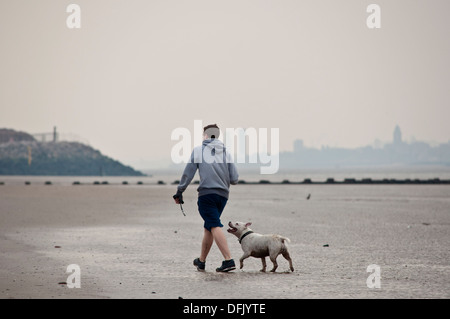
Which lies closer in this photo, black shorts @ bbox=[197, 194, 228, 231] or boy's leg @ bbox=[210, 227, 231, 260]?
boy's leg @ bbox=[210, 227, 231, 260]

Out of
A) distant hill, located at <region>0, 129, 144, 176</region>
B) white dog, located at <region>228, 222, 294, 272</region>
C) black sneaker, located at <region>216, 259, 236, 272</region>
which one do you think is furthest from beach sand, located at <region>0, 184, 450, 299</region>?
distant hill, located at <region>0, 129, 144, 176</region>

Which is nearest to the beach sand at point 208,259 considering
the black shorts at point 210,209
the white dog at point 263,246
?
the white dog at point 263,246

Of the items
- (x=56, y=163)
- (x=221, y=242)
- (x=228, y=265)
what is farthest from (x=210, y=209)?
(x=56, y=163)

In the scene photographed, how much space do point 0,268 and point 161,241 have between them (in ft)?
15.8

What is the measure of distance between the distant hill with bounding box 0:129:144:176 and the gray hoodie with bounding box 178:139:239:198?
6440 inches

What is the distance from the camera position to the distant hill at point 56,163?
17812 cm

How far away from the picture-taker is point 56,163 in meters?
186

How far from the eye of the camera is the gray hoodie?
1013cm

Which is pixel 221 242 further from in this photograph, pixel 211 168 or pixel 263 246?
pixel 211 168

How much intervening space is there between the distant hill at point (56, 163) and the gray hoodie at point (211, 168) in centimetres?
16359

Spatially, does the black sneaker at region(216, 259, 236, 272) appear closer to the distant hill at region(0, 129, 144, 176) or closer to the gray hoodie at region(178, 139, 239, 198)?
the gray hoodie at region(178, 139, 239, 198)

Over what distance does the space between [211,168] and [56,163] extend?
181949 mm
